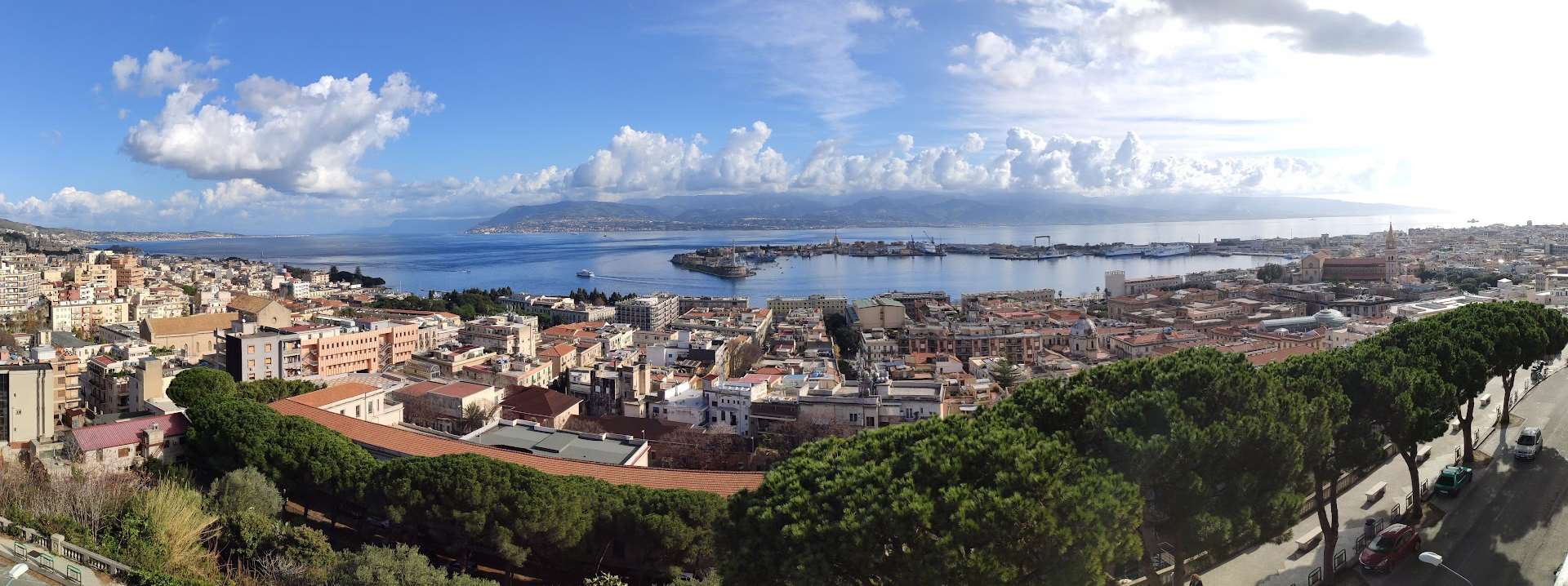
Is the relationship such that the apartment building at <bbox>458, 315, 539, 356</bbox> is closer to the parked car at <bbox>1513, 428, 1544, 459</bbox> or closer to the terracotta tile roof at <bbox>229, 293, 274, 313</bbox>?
the terracotta tile roof at <bbox>229, 293, 274, 313</bbox>

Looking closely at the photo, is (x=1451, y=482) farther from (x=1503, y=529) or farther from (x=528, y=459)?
(x=528, y=459)

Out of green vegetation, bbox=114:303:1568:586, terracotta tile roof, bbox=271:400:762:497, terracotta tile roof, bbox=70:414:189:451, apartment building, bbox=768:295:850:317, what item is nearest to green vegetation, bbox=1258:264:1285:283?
apartment building, bbox=768:295:850:317

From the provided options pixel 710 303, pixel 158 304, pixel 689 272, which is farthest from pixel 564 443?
pixel 689 272

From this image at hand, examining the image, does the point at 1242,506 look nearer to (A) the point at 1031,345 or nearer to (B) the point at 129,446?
(B) the point at 129,446

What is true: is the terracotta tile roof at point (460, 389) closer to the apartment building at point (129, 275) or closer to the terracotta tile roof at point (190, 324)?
the terracotta tile roof at point (190, 324)

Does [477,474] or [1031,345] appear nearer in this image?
[477,474]

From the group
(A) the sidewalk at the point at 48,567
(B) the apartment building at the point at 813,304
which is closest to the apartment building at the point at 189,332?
(A) the sidewalk at the point at 48,567

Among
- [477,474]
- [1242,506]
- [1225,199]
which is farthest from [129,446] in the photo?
[1225,199]
